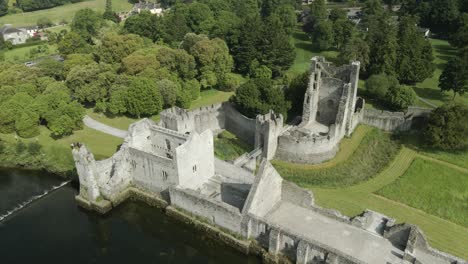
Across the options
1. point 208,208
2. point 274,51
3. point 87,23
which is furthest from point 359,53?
point 87,23

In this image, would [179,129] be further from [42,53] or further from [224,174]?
[42,53]

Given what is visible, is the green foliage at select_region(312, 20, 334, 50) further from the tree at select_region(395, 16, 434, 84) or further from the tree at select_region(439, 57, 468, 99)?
the tree at select_region(439, 57, 468, 99)

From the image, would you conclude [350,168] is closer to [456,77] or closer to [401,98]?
[401,98]

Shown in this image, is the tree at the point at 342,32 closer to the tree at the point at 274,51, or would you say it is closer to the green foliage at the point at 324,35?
the green foliage at the point at 324,35

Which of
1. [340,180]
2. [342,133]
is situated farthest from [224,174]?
[342,133]

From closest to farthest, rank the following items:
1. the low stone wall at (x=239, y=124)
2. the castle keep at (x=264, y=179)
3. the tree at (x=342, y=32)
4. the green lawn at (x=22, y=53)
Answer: the castle keep at (x=264, y=179) → the low stone wall at (x=239, y=124) → the tree at (x=342, y=32) → the green lawn at (x=22, y=53)

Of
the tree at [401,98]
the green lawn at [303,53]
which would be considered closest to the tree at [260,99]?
the tree at [401,98]

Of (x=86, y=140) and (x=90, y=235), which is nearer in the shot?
(x=90, y=235)
